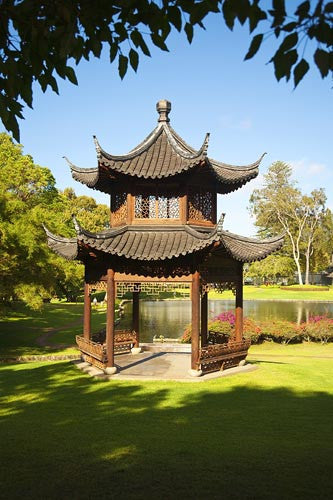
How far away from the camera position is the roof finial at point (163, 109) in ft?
49.9

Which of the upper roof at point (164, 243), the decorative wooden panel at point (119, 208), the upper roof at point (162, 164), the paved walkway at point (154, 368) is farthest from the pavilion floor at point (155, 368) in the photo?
the upper roof at point (162, 164)

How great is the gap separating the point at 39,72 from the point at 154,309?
40.9m

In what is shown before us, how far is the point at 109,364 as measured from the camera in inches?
517

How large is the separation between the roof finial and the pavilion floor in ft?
26.7

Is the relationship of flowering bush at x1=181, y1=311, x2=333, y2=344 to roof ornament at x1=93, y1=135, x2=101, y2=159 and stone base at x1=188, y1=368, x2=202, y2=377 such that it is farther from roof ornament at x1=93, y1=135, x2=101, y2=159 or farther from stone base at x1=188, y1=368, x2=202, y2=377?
roof ornament at x1=93, y1=135, x2=101, y2=159

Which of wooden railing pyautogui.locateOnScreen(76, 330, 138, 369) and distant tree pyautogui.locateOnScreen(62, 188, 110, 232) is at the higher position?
distant tree pyautogui.locateOnScreen(62, 188, 110, 232)

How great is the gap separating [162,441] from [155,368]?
21.4 ft

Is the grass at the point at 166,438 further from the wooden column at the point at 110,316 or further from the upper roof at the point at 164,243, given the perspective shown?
the upper roof at the point at 164,243

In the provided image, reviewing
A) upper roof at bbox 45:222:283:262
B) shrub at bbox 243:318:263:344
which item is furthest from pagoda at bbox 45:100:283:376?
shrub at bbox 243:318:263:344

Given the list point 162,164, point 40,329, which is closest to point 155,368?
point 162,164

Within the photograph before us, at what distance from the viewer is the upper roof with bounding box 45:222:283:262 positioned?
12.2 meters

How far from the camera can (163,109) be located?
15.2 meters

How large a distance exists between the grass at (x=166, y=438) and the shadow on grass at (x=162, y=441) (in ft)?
0.05

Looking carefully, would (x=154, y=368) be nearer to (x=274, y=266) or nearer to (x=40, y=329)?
(x=40, y=329)
